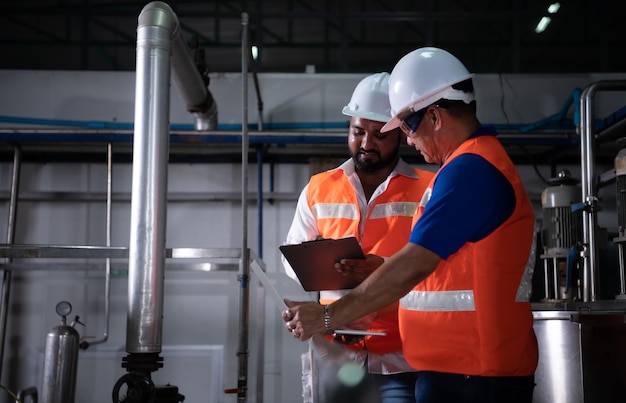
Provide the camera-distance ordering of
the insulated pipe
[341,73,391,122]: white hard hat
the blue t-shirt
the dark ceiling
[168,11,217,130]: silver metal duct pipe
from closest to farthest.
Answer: the blue t-shirt
[341,73,391,122]: white hard hat
the insulated pipe
[168,11,217,130]: silver metal duct pipe
the dark ceiling

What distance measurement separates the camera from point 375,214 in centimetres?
240

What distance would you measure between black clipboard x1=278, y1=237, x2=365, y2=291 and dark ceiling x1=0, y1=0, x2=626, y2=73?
576 centimetres

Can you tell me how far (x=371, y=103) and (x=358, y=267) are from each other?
0.69 metres

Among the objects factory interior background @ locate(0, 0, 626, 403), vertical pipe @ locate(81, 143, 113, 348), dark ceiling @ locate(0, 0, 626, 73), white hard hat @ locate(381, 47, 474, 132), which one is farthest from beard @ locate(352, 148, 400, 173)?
dark ceiling @ locate(0, 0, 626, 73)

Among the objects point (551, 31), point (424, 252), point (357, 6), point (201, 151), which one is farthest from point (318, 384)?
point (551, 31)

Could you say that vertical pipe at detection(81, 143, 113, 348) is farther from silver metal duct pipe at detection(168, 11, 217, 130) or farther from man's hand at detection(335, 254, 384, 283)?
man's hand at detection(335, 254, 384, 283)

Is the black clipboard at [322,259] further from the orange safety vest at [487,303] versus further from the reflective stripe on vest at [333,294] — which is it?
the orange safety vest at [487,303]

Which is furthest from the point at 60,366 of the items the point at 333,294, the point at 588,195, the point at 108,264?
the point at 588,195

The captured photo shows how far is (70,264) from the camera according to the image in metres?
4.79

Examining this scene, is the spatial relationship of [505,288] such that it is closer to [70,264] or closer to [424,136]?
[424,136]

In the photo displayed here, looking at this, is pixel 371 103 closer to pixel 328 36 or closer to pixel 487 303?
pixel 487 303

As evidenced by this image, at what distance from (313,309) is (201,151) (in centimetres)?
331

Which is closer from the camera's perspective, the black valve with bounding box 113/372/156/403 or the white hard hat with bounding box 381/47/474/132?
the white hard hat with bounding box 381/47/474/132

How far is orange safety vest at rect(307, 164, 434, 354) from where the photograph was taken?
2342 millimetres
